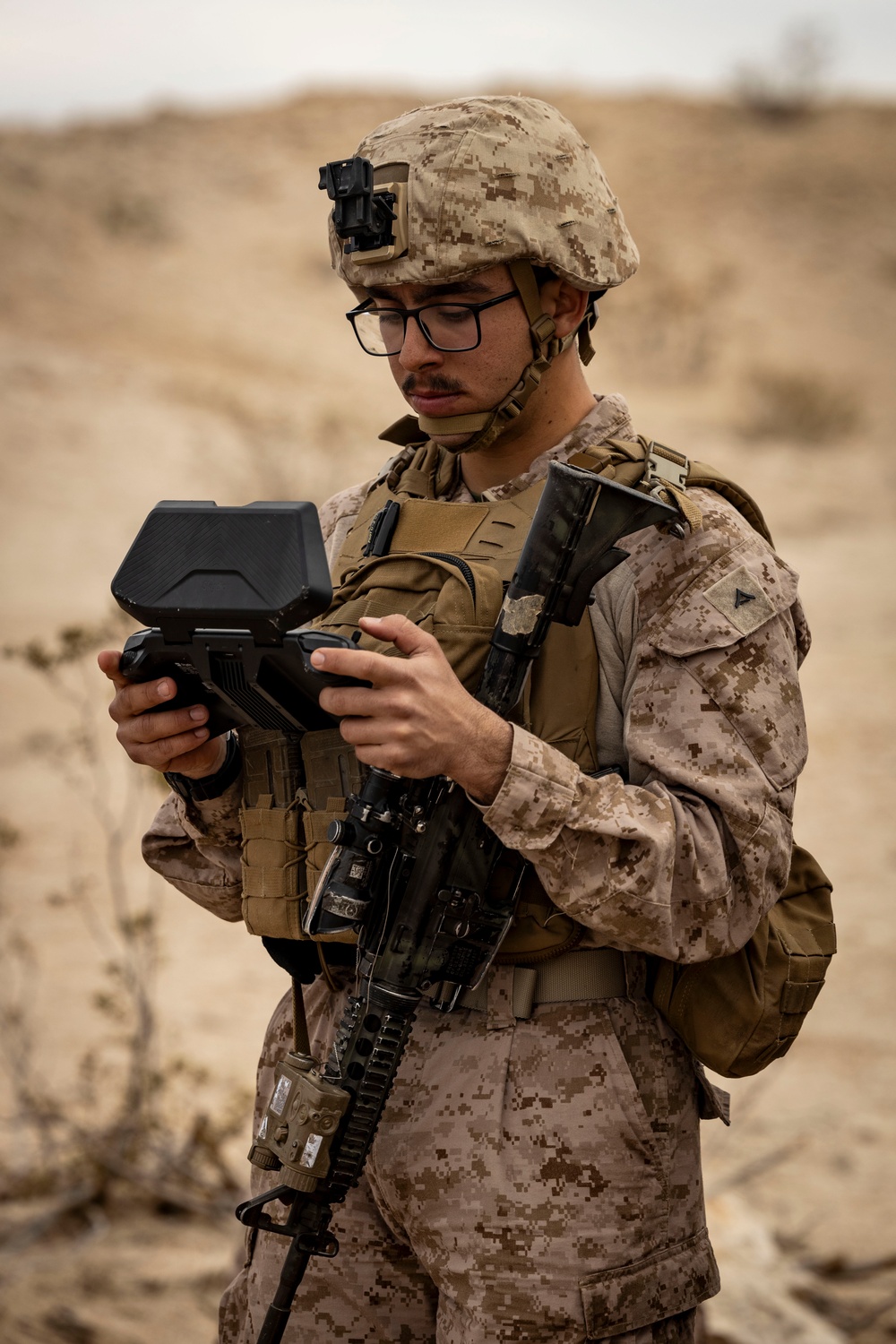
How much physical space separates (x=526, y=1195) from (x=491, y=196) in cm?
147

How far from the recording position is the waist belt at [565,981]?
194cm

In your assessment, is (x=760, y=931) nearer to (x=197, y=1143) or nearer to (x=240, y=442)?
(x=197, y=1143)

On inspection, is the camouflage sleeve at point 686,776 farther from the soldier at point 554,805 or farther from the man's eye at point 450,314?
the man's eye at point 450,314

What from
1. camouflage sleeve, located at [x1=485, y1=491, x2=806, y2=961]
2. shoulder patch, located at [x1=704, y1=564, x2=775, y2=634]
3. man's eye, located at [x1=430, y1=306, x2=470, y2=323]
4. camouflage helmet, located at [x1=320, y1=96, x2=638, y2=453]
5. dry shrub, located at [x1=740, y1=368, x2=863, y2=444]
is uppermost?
camouflage helmet, located at [x1=320, y1=96, x2=638, y2=453]

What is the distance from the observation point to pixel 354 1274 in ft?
6.68

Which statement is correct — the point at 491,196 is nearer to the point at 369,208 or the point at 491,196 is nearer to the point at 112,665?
the point at 369,208

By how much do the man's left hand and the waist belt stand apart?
15.3 inches

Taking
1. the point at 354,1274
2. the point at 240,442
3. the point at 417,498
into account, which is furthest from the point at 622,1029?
the point at 240,442

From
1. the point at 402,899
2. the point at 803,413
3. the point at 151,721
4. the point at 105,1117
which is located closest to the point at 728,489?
the point at 402,899

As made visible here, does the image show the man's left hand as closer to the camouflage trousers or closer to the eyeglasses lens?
the camouflage trousers

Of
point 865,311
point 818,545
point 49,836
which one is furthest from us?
point 865,311

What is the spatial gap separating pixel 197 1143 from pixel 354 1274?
283 centimetres

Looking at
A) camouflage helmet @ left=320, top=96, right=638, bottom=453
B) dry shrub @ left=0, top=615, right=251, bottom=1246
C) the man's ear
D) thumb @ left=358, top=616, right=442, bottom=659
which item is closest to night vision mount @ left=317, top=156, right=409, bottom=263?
camouflage helmet @ left=320, top=96, right=638, bottom=453

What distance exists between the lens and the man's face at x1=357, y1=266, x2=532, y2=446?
6.53ft
